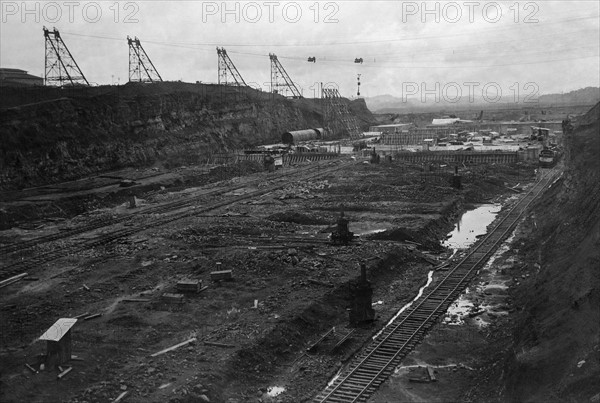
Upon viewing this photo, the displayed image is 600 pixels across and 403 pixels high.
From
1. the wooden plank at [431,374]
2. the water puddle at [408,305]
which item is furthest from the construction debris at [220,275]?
the wooden plank at [431,374]

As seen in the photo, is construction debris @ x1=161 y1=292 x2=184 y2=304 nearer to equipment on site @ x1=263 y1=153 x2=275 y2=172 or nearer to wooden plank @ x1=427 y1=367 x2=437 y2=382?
wooden plank @ x1=427 y1=367 x2=437 y2=382

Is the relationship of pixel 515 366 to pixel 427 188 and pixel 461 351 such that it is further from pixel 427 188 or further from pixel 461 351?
pixel 427 188

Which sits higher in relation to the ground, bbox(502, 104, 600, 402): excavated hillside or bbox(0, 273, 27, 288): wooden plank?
bbox(502, 104, 600, 402): excavated hillside

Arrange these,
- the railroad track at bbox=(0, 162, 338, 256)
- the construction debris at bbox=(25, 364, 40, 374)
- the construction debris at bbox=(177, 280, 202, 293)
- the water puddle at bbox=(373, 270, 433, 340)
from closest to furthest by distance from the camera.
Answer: the construction debris at bbox=(25, 364, 40, 374) → the water puddle at bbox=(373, 270, 433, 340) → the construction debris at bbox=(177, 280, 202, 293) → the railroad track at bbox=(0, 162, 338, 256)

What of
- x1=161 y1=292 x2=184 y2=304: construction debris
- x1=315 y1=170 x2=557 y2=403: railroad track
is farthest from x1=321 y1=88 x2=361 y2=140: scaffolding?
x1=161 y1=292 x2=184 y2=304: construction debris

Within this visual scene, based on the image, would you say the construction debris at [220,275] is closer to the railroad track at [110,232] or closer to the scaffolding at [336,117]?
the railroad track at [110,232]

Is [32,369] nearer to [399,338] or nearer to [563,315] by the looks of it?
[399,338]
